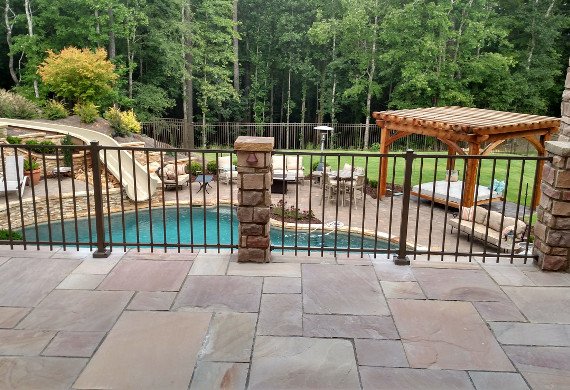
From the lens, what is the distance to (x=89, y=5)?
19125mm

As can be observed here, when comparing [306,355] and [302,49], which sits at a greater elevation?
[302,49]

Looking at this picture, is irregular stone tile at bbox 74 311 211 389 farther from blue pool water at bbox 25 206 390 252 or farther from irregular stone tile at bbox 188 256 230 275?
blue pool water at bbox 25 206 390 252

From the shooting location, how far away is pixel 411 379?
284cm

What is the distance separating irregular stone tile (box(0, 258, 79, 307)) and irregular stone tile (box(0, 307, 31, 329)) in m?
0.07

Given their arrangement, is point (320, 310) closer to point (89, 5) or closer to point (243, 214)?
point (243, 214)

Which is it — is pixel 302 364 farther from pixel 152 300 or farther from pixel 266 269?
pixel 266 269

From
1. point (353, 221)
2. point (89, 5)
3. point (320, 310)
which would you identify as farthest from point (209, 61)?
point (320, 310)

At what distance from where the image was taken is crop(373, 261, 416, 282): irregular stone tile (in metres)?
4.29

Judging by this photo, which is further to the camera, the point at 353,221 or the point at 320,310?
the point at 353,221

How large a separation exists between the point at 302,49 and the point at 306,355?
25.8 metres

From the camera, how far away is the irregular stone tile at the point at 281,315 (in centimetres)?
337

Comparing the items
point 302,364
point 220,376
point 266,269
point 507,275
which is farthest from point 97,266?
point 507,275

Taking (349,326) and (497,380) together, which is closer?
(497,380)

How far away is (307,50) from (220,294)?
2474 centimetres
